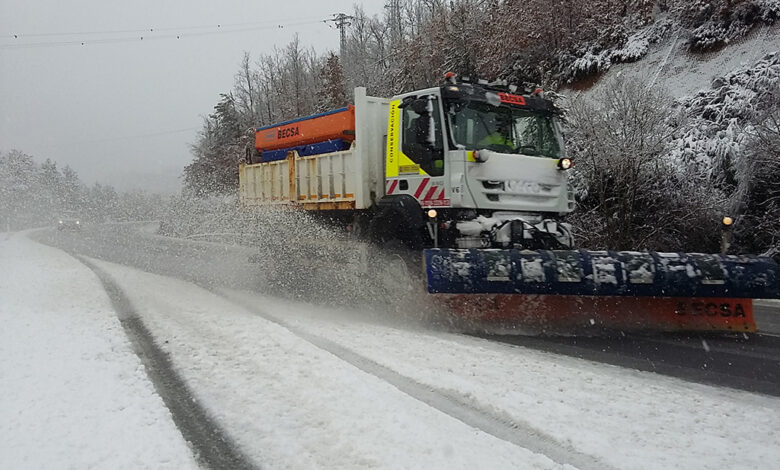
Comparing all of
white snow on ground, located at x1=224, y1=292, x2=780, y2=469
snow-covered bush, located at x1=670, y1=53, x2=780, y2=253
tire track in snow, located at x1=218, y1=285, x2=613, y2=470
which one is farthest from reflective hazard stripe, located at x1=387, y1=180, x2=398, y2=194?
snow-covered bush, located at x1=670, y1=53, x2=780, y2=253

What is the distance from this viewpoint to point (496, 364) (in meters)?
4.89

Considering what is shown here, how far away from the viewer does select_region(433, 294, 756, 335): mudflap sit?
6.44 metres

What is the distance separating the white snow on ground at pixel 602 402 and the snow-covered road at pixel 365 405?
0.02 metres

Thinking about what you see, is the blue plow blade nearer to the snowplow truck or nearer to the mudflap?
the snowplow truck

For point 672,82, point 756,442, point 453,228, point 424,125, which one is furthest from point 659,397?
point 672,82

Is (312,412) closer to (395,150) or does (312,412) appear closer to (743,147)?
(395,150)

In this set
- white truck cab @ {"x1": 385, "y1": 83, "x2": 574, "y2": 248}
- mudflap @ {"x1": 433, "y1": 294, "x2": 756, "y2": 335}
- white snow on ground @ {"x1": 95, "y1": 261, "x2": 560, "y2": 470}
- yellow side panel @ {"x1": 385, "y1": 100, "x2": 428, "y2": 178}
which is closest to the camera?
white snow on ground @ {"x1": 95, "y1": 261, "x2": 560, "y2": 470}

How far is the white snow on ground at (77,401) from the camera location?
10.3 ft

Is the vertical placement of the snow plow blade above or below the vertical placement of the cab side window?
below

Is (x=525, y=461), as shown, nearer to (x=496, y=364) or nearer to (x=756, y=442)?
(x=756, y=442)

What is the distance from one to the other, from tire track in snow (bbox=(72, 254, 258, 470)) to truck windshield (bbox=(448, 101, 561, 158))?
13.5 ft

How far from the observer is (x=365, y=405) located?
379 cm

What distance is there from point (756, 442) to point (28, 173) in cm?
9690

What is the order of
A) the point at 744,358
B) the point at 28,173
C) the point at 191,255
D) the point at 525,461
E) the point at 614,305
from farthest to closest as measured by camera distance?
the point at 28,173
the point at 191,255
the point at 614,305
the point at 744,358
the point at 525,461
